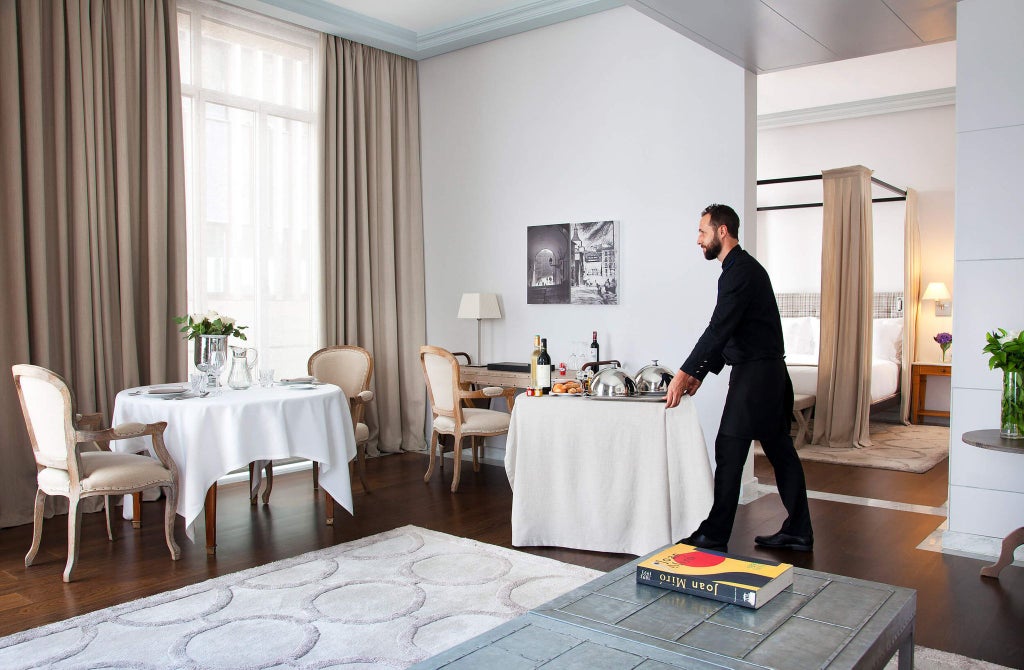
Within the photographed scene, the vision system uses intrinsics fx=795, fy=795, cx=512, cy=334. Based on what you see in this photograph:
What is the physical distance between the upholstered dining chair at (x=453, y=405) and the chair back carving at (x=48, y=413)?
7.74 ft

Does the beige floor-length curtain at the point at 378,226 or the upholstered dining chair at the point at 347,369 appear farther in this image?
the beige floor-length curtain at the point at 378,226

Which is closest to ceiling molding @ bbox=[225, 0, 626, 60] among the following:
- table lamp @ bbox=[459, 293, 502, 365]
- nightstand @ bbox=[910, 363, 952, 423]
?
table lamp @ bbox=[459, 293, 502, 365]

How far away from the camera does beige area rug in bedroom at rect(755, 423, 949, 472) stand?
6352mm

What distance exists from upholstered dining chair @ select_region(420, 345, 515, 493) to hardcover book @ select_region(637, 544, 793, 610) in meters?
3.31

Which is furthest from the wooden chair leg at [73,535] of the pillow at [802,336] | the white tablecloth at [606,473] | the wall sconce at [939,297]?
the wall sconce at [939,297]

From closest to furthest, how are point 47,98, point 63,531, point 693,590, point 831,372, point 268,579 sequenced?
point 693,590
point 268,579
point 63,531
point 47,98
point 831,372

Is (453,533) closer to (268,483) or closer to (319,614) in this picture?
(319,614)

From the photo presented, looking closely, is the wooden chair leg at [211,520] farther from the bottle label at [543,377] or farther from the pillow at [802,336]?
the pillow at [802,336]

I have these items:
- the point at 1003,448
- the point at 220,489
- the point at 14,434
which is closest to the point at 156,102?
the point at 14,434

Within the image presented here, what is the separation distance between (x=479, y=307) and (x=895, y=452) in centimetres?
381

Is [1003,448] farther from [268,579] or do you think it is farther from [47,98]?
[47,98]

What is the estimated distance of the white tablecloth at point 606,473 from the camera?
3.82 m

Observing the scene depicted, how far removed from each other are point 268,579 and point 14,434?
7.31 feet

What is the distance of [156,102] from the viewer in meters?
5.27
